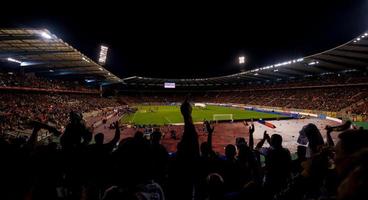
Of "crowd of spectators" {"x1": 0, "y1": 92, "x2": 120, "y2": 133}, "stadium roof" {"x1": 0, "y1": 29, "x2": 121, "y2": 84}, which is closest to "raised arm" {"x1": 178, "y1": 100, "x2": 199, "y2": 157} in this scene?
"crowd of spectators" {"x1": 0, "y1": 92, "x2": 120, "y2": 133}

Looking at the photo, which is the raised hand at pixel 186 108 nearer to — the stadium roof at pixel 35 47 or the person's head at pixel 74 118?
the person's head at pixel 74 118

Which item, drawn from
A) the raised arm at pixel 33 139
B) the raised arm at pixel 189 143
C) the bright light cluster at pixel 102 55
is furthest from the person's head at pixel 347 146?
the bright light cluster at pixel 102 55

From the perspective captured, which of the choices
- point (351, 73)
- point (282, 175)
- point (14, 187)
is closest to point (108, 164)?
point (14, 187)

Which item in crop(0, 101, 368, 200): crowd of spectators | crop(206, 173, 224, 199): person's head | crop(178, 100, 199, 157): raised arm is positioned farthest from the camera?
crop(178, 100, 199, 157): raised arm

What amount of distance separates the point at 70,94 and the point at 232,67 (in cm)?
6222

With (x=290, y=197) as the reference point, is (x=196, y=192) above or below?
below

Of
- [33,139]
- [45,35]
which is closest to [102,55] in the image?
[45,35]

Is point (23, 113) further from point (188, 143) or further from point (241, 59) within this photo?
point (241, 59)

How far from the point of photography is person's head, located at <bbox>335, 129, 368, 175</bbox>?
69.2 inches

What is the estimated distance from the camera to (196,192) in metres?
3.71

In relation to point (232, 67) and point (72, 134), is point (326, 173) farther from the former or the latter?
point (232, 67)

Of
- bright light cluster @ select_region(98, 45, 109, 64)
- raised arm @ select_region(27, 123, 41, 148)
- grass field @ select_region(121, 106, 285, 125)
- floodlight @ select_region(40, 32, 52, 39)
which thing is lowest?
grass field @ select_region(121, 106, 285, 125)

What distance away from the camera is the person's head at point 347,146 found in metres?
1.76

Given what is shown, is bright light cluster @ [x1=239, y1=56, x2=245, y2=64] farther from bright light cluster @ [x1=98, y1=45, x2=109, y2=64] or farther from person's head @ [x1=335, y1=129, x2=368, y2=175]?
person's head @ [x1=335, y1=129, x2=368, y2=175]
